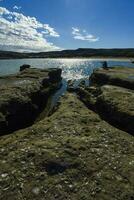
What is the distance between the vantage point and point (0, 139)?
27312 millimetres

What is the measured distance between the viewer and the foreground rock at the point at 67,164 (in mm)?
17734

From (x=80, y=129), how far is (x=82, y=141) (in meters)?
3.65

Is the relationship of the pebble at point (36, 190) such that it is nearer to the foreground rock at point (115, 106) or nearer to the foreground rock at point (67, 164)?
the foreground rock at point (67, 164)

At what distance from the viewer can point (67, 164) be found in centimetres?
2036

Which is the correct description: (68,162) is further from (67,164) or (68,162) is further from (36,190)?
(36,190)

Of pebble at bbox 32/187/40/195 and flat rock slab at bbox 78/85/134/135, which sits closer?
pebble at bbox 32/187/40/195

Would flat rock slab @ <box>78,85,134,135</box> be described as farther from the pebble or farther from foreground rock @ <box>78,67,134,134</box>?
the pebble

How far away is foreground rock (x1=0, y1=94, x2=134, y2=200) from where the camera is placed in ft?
58.2

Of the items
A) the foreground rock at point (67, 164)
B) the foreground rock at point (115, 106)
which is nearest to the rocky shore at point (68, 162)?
the foreground rock at point (67, 164)

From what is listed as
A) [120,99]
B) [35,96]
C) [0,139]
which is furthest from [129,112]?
[35,96]

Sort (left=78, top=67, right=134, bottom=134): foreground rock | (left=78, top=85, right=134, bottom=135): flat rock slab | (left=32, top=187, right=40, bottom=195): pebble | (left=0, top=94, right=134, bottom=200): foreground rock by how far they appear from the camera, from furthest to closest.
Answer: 1. (left=78, top=67, right=134, bottom=134): foreground rock
2. (left=78, top=85, right=134, bottom=135): flat rock slab
3. (left=0, top=94, right=134, bottom=200): foreground rock
4. (left=32, top=187, right=40, bottom=195): pebble

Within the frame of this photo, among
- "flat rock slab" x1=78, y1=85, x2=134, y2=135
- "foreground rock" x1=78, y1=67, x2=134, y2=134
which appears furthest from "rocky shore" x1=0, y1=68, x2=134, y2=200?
"foreground rock" x1=78, y1=67, x2=134, y2=134

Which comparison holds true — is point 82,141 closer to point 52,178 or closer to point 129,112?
point 52,178

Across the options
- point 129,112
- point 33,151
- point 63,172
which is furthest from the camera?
point 129,112
